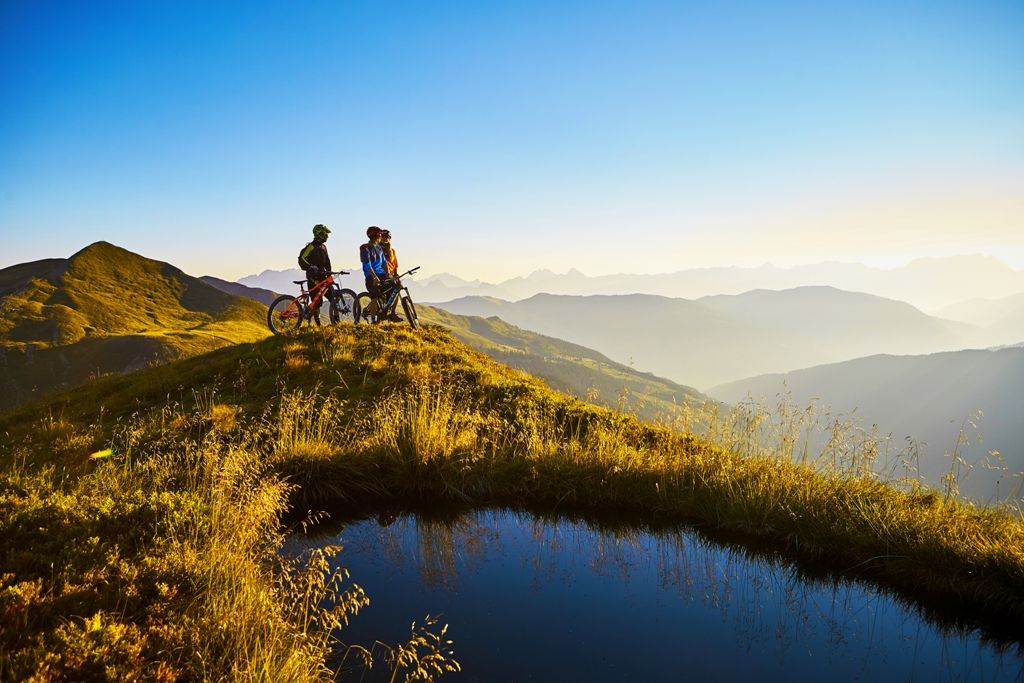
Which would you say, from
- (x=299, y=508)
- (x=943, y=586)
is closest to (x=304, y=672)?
(x=299, y=508)

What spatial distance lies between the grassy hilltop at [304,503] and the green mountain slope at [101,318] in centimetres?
4679

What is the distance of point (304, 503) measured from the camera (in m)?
7.70

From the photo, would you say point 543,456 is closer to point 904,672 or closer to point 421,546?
point 421,546

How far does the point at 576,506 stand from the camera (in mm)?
7992

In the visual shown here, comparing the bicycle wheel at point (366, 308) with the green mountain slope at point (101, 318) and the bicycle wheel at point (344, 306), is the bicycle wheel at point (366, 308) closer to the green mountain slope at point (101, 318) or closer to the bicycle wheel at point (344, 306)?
the bicycle wheel at point (344, 306)

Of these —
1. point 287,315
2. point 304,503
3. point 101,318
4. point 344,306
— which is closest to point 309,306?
point 287,315

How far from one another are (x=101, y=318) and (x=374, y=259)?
337ft

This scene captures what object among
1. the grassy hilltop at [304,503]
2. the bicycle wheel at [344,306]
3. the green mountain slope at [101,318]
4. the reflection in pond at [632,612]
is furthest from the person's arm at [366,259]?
the green mountain slope at [101,318]

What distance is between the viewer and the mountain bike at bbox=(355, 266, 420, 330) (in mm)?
19531

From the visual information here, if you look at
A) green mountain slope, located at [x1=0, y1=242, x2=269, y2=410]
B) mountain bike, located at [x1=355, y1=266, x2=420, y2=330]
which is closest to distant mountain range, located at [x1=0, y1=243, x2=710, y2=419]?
green mountain slope, located at [x1=0, y1=242, x2=269, y2=410]

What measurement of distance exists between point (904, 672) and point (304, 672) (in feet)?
17.7

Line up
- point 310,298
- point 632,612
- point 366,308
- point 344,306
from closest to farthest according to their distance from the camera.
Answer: point 632,612, point 310,298, point 366,308, point 344,306

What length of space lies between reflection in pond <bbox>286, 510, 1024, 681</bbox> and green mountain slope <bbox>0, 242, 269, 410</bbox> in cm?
5276

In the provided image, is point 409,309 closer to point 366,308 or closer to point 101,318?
point 366,308
